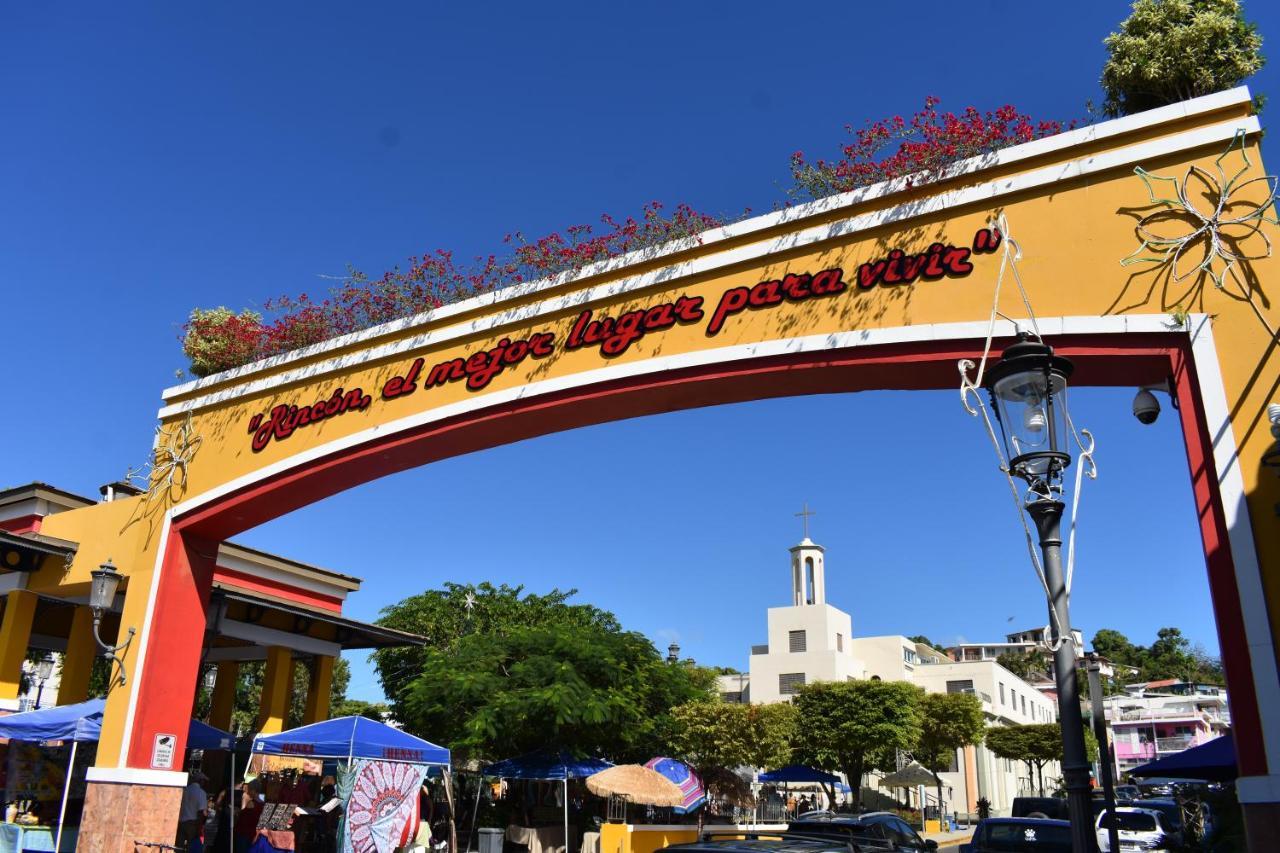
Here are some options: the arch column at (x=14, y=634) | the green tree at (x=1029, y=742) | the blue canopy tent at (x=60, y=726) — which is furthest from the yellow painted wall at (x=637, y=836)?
the green tree at (x=1029, y=742)

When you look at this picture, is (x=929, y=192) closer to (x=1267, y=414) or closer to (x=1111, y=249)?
(x=1111, y=249)

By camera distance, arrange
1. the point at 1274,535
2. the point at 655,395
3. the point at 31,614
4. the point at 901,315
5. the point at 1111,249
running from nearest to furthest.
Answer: the point at 1274,535 < the point at 1111,249 < the point at 901,315 < the point at 655,395 < the point at 31,614

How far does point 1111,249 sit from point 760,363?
10.1 feet

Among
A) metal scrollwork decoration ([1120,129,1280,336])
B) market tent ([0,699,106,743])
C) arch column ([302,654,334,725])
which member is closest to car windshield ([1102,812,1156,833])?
A: metal scrollwork decoration ([1120,129,1280,336])

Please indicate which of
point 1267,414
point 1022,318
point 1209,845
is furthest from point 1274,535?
point 1209,845

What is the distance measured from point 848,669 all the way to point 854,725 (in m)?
14.0

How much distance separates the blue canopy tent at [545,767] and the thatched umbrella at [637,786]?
1.76 m

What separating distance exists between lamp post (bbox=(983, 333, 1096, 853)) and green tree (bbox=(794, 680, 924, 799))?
3127 cm

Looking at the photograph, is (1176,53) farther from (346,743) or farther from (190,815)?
(190,815)

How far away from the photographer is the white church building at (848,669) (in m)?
47.1

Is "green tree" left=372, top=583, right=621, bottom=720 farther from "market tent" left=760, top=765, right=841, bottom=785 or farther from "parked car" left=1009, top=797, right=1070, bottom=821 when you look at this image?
"parked car" left=1009, top=797, right=1070, bottom=821

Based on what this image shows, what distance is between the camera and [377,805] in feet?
37.1

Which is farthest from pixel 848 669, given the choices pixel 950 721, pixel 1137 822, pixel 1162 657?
pixel 1162 657

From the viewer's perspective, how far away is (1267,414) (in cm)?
646
